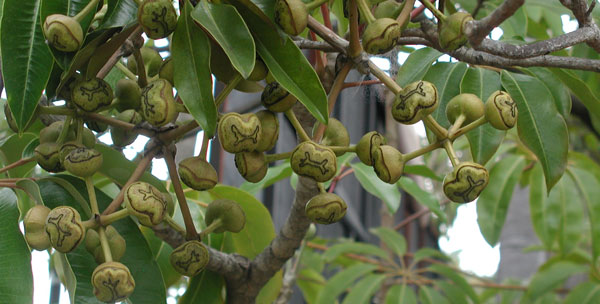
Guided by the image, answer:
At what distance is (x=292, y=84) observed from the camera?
0.82 metres

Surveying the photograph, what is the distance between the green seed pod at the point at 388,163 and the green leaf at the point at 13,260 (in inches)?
16.5

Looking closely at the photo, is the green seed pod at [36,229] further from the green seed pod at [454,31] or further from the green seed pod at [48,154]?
the green seed pod at [454,31]

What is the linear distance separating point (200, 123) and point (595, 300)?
6.41 ft

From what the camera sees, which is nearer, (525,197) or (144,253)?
(144,253)

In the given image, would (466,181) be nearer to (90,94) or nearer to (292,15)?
(292,15)

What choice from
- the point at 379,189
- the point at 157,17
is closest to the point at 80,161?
the point at 157,17

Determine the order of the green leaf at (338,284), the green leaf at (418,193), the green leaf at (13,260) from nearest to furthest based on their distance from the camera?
the green leaf at (13,260)
the green leaf at (418,193)
the green leaf at (338,284)

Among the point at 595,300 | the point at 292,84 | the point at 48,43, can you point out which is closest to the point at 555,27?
the point at 595,300

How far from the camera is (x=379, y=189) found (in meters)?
1.84

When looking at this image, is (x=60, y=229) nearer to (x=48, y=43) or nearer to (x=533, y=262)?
(x=48, y=43)

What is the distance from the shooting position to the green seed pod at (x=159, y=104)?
30.9 inches

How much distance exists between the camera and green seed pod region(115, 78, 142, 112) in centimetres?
90

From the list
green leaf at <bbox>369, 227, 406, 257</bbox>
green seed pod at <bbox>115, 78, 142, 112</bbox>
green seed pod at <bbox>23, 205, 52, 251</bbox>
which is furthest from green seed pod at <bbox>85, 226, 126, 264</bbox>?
green leaf at <bbox>369, 227, 406, 257</bbox>

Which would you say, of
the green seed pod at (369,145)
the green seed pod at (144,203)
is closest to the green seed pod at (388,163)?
the green seed pod at (369,145)
